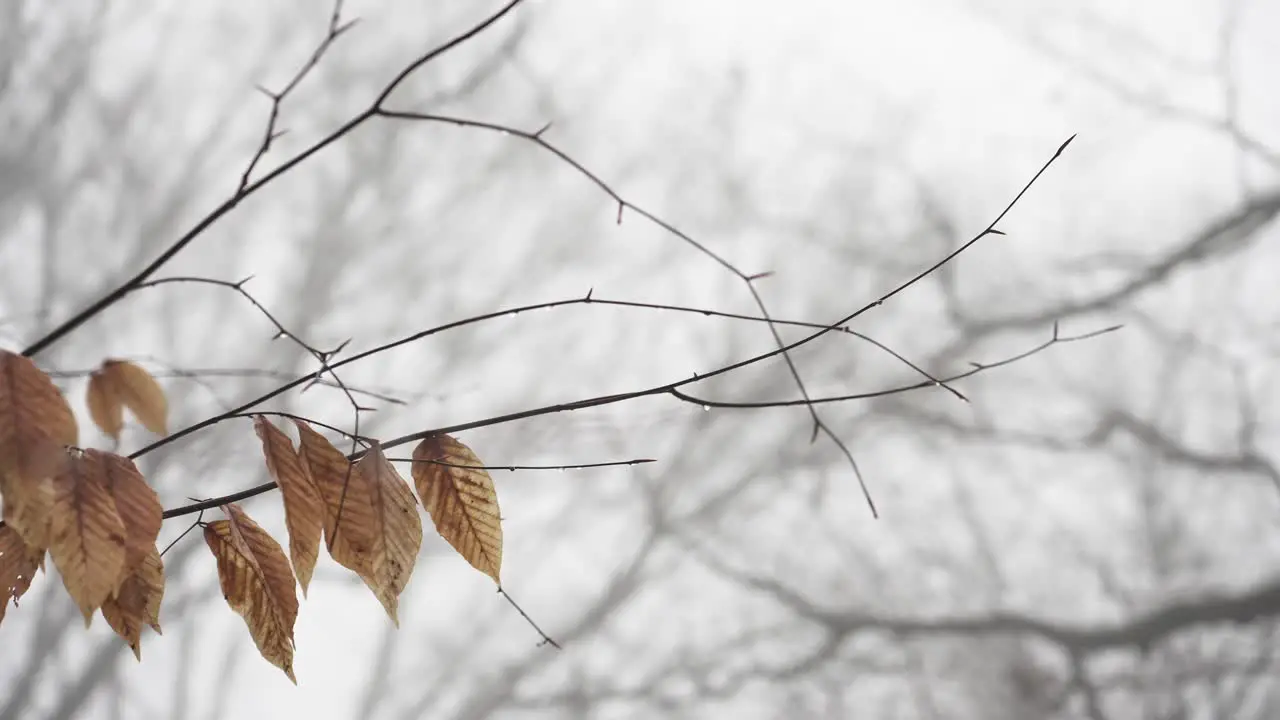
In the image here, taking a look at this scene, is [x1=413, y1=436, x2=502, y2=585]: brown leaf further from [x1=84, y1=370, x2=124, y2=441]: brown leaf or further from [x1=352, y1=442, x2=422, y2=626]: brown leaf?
[x1=84, y1=370, x2=124, y2=441]: brown leaf

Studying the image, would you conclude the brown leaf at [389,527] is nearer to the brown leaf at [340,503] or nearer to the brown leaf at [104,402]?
the brown leaf at [340,503]

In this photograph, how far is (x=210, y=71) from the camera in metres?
1.53

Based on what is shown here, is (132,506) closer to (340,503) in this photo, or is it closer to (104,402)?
(340,503)

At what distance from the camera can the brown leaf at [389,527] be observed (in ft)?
0.91

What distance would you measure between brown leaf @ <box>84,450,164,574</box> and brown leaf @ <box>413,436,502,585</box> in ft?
0.27

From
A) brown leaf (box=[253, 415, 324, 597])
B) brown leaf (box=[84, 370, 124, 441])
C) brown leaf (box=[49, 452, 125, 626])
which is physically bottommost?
brown leaf (box=[49, 452, 125, 626])

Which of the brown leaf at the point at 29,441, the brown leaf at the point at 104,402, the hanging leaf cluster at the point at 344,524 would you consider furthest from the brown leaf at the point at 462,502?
the brown leaf at the point at 104,402

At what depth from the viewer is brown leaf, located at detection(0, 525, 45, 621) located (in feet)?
0.96

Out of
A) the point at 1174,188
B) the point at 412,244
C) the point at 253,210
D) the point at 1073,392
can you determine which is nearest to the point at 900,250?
the point at 1073,392

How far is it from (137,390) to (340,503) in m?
0.20

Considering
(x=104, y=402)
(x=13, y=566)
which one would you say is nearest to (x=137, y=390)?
(x=104, y=402)

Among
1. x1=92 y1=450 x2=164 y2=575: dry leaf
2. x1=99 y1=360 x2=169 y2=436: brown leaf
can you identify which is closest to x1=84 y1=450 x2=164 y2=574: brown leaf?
x1=92 y1=450 x2=164 y2=575: dry leaf

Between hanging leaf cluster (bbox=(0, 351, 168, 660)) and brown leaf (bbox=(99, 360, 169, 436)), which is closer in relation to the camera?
hanging leaf cluster (bbox=(0, 351, 168, 660))

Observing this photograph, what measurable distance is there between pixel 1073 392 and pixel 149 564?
1639 millimetres
